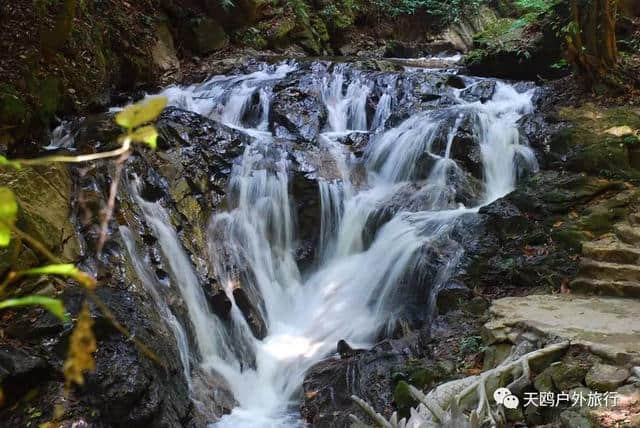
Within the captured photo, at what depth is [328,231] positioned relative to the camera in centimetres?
769

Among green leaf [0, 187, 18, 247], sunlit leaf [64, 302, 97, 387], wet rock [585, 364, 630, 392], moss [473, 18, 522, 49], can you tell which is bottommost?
wet rock [585, 364, 630, 392]

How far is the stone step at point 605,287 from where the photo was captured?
16.0 ft

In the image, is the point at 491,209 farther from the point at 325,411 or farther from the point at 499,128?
the point at 325,411

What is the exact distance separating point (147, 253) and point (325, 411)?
8.92ft

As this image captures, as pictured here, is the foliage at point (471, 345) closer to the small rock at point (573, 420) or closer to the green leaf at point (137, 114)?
the small rock at point (573, 420)

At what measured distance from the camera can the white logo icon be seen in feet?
11.3

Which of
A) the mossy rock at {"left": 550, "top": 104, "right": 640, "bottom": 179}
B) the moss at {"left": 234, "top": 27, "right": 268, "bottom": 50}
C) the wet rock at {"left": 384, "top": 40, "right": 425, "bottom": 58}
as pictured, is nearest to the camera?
the mossy rock at {"left": 550, "top": 104, "right": 640, "bottom": 179}

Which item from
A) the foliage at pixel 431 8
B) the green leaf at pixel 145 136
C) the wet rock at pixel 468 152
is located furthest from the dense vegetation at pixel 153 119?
the foliage at pixel 431 8

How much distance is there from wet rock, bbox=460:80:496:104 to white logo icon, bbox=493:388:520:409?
7.12 m

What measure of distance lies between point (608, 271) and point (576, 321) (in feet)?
4.03

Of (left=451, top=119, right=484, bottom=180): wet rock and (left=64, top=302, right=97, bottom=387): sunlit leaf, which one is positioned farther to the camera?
(left=451, top=119, right=484, bottom=180): wet rock

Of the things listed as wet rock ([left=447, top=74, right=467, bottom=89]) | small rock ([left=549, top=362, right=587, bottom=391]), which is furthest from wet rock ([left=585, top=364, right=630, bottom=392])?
wet rock ([left=447, top=74, right=467, bottom=89])

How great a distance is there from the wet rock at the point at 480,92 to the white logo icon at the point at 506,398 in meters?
7.12

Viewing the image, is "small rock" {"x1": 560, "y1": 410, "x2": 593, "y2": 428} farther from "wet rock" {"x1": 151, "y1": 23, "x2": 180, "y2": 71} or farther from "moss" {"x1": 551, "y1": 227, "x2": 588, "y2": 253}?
"wet rock" {"x1": 151, "y1": 23, "x2": 180, "y2": 71}
